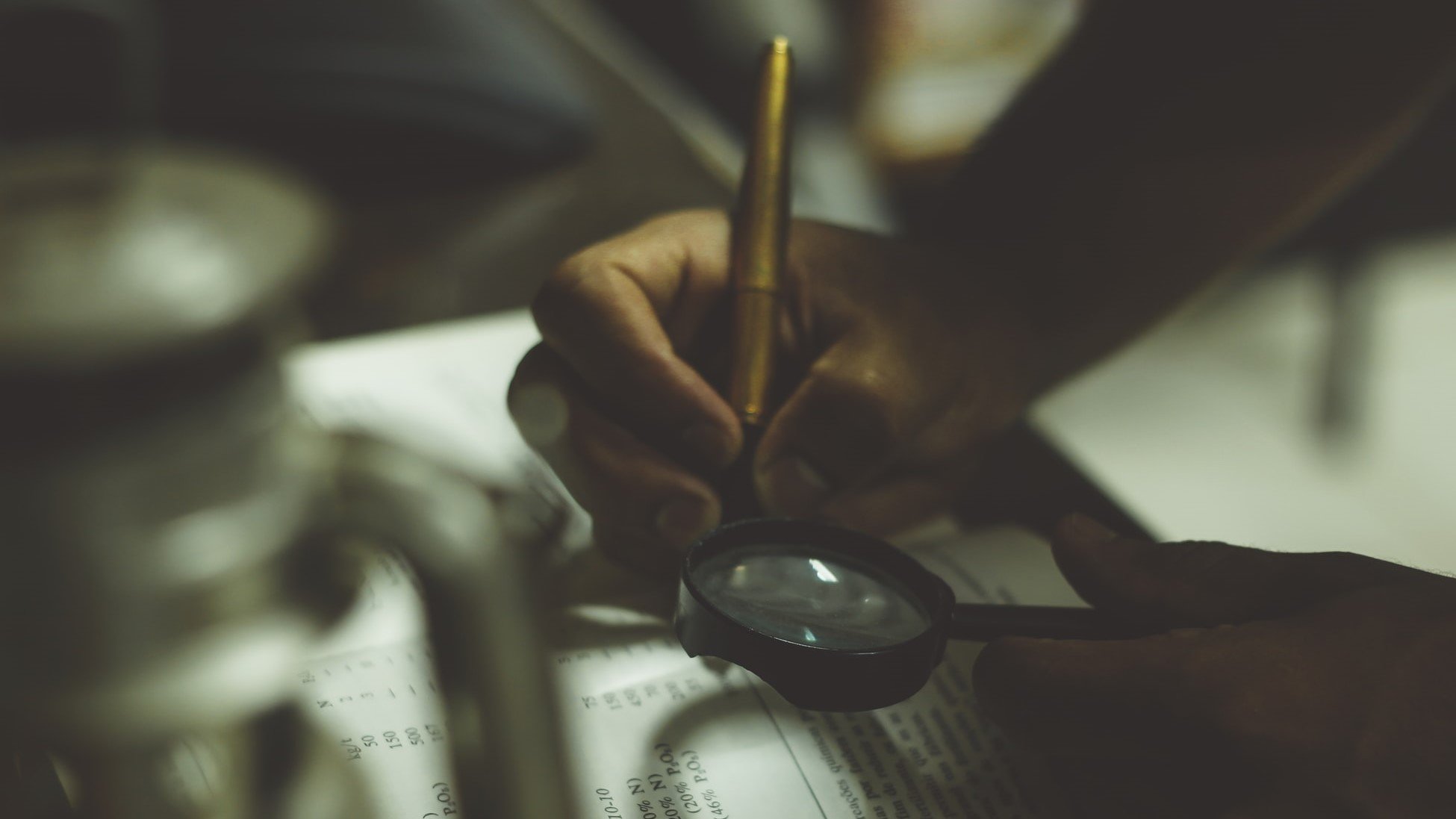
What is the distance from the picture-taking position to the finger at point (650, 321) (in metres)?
0.57

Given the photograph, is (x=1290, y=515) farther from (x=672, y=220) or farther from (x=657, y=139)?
(x=672, y=220)

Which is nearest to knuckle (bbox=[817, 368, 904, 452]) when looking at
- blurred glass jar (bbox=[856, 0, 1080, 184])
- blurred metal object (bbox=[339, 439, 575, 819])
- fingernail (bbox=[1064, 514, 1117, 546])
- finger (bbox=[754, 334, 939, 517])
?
finger (bbox=[754, 334, 939, 517])

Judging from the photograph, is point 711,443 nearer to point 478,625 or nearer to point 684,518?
point 684,518

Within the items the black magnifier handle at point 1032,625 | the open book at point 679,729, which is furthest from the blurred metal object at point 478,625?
the black magnifier handle at point 1032,625

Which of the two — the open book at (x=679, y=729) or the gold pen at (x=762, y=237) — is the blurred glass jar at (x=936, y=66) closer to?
the gold pen at (x=762, y=237)

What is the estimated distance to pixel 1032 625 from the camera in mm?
487

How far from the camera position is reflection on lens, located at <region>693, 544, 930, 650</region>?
1.58 feet

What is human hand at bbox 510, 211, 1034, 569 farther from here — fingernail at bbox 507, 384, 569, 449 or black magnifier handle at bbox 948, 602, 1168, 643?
black magnifier handle at bbox 948, 602, 1168, 643

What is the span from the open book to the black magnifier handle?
60 mm

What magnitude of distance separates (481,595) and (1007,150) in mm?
717

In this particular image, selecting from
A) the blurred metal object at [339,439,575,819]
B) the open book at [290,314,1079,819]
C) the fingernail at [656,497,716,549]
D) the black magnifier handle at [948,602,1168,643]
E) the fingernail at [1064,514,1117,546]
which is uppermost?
the blurred metal object at [339,439,575,819]

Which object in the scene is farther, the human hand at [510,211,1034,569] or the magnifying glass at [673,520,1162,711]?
the human hand at [510,211,1034,569]

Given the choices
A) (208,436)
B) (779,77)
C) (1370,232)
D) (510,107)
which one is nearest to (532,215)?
(510,107)

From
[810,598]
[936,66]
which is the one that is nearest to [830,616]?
[810,598]
